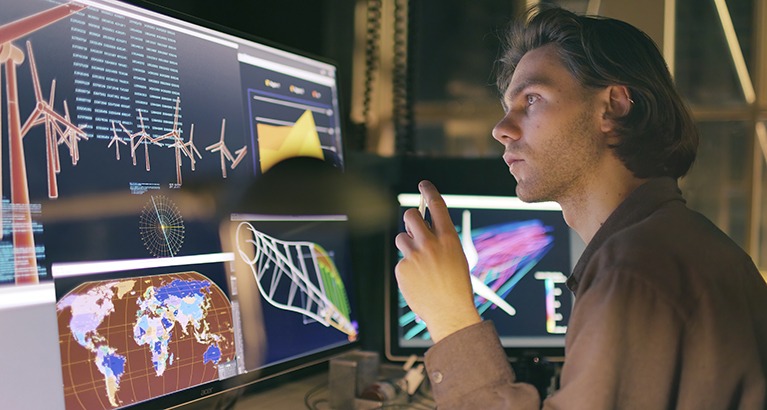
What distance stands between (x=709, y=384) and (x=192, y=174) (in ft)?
2.66

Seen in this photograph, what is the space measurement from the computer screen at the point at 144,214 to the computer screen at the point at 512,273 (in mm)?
276

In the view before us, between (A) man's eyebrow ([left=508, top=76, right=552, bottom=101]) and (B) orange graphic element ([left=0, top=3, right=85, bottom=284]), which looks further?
(A) man's eyebrow ([left=508, top=76, right=552, bottom=101])

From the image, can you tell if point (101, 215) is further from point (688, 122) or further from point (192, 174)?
point (688, 122)

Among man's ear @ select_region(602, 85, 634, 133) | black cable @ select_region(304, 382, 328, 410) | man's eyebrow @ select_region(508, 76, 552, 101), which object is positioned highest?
man's eyebrow @ select_region(508, 76, 552, 101)

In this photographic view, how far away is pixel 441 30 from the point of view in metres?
1.97

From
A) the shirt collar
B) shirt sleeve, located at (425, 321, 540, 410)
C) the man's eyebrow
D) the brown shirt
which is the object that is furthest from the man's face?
shirt sleeve, located at (425, 321, 540, 410)

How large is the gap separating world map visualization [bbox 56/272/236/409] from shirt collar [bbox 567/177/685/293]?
1.97 ft

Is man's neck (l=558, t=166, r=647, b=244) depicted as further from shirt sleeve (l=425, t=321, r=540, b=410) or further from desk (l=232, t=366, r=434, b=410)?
desk (l=232, t=366, r=434, b=410)

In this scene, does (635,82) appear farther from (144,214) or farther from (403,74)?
(403,74)

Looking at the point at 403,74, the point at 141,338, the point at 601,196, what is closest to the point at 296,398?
the point at 141,338

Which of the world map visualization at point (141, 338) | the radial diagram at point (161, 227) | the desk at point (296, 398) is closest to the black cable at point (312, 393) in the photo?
the desk at point (296, 398)

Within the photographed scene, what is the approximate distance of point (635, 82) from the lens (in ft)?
3.54

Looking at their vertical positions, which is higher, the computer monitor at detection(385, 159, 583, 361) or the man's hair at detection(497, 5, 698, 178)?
the man's hair at detection(497, 5, 698, 178)

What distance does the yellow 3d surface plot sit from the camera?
1.24m
